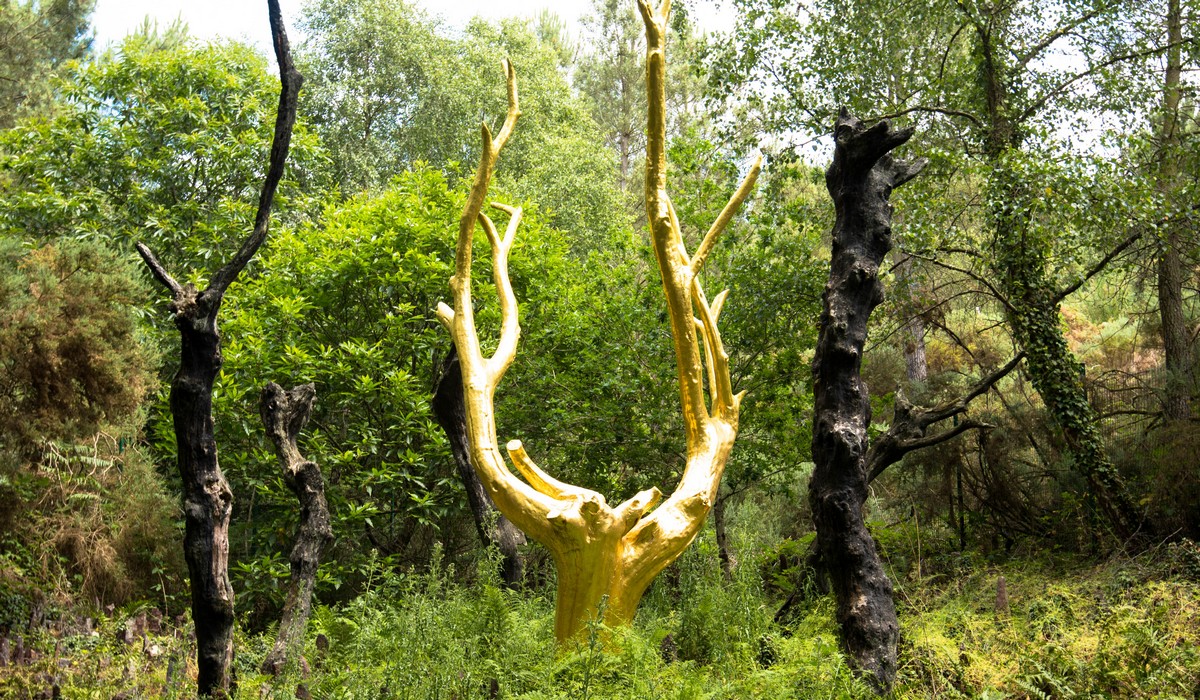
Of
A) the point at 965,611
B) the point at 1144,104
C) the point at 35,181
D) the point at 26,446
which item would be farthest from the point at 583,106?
the point at 965,611

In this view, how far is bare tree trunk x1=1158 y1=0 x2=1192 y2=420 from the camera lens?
819 centimetres

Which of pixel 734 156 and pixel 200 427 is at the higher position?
pixel 734 156

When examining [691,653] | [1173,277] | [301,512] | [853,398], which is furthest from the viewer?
[1173,277]

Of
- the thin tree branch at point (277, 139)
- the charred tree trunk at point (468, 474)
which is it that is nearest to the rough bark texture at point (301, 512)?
the charred tree trunk at point (468, 474)

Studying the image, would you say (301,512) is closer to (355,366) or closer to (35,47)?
(355,366)

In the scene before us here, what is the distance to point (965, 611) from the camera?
5133 mm

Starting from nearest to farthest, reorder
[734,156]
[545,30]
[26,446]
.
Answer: [26,446], [734,156], [545,30]

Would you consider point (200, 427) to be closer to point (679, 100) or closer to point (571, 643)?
point (571, 643)

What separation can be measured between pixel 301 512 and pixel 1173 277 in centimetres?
768

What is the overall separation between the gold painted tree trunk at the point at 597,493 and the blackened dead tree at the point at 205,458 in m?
1.28

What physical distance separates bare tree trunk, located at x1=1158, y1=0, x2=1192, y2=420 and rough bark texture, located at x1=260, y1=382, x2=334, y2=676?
6.78 metres

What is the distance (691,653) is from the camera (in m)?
5.08

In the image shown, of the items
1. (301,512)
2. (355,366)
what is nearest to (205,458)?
(301,512)

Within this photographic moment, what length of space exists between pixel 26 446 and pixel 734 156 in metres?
7.10
